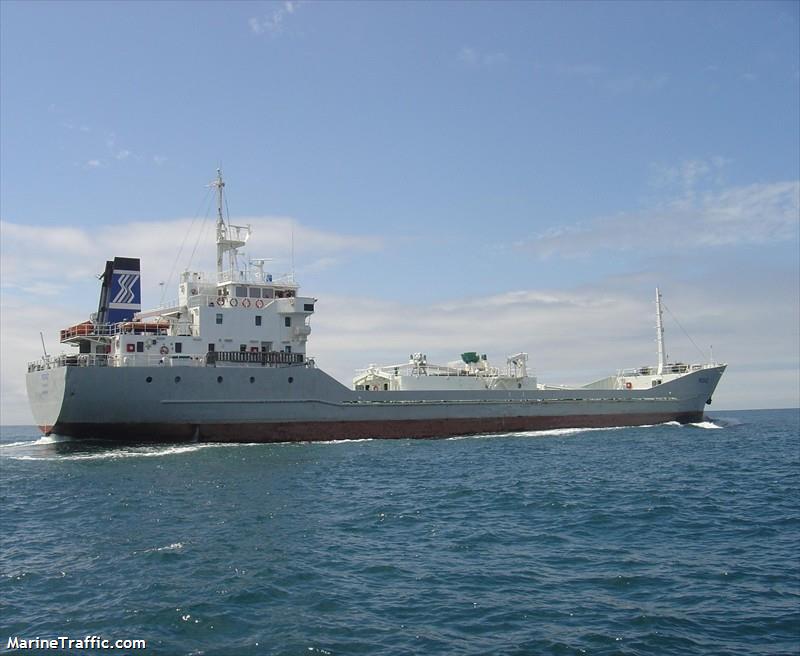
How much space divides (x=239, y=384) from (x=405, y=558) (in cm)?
2132

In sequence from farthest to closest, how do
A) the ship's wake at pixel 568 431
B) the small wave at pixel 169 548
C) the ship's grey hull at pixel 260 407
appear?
the ship's wake at pixel 568 431
the ship's grey hull at pixel 260 407
the small wave at pixel 169 548

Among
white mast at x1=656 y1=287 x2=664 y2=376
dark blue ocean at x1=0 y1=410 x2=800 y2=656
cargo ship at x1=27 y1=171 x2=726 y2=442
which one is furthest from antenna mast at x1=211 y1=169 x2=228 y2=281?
white mast at x1=656 y1=287 x2=664 y2=376

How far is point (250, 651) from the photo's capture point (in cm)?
839

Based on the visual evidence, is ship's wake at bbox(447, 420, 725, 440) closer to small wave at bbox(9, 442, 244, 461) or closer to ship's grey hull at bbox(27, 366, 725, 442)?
ship's grey hull at bbox(27, 366, 725, 442)

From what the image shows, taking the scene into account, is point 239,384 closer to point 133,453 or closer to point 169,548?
point 133,453

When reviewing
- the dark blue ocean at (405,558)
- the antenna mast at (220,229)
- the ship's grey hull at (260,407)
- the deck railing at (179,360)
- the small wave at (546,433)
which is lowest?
the dark blue ocean at (405,558)

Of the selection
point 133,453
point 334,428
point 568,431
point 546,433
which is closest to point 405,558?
point 133,453

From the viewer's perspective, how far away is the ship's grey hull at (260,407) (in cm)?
2992

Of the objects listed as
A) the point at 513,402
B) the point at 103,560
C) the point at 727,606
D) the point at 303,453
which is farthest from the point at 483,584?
the point at 513,402

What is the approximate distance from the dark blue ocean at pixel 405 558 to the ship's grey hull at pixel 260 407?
6.44m

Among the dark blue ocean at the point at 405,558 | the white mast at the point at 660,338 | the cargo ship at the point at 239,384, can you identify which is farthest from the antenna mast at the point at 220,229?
the white mast at the point at 660,338

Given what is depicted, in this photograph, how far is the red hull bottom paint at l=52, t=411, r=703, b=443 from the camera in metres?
30.5

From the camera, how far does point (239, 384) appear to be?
32188mm

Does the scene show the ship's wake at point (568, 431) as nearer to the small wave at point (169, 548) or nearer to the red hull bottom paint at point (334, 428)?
the red hull bottom paint at point (334, 428)
